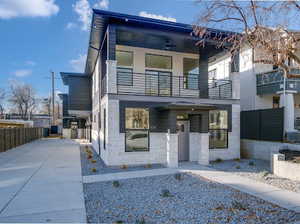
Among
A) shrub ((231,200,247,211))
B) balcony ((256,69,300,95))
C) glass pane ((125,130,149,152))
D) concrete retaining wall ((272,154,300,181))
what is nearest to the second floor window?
glass pane ((125,130,149,152))

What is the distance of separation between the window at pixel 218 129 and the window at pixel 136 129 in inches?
150

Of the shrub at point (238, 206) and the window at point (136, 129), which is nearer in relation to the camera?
the shrub at point (238, 206)

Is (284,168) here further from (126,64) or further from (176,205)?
(126,64)

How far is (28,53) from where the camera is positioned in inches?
1169

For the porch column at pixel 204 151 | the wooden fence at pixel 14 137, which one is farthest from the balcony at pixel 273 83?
the wooden fence at pixel 14 137

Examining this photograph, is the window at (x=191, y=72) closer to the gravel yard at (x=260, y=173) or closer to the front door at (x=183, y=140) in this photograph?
the front door at (x=183, y=140)

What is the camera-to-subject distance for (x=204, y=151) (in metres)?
9.06

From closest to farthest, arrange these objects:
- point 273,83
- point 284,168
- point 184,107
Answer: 1. point 284,168
2. point 184,107
3. point 273,83

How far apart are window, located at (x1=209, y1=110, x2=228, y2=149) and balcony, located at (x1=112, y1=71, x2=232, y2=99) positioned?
1.16 metres

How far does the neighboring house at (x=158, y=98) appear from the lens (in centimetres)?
844

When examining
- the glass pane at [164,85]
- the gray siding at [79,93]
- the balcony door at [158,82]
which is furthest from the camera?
the gray siding at [79,93]

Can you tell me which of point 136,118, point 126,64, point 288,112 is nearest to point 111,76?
point 126,64

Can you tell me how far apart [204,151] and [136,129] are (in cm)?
359

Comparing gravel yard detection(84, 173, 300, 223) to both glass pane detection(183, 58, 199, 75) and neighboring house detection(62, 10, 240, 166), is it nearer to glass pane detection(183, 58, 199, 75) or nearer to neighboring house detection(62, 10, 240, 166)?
neighboring house detection(62, 10, 240, 166)
